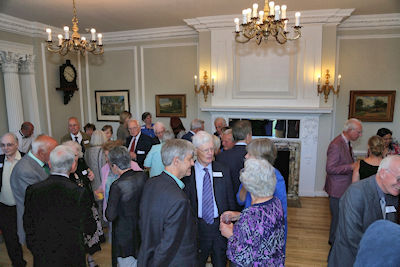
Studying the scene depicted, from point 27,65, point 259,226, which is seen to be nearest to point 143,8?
point 27,65

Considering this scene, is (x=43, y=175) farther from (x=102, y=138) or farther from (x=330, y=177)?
(x=330, y=177)

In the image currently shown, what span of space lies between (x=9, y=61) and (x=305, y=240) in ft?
21.1

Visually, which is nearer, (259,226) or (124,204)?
(259,226)

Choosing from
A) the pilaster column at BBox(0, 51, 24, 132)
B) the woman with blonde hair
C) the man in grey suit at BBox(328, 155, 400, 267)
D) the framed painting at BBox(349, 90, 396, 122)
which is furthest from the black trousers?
the framed painting at BBox(349, 90, 396, 122)

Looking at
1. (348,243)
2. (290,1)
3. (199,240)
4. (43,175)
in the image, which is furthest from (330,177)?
(43,175)

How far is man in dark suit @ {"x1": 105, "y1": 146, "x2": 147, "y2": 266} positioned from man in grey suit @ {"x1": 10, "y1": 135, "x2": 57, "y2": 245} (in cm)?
87

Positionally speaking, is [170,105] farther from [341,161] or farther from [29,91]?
[341,161]

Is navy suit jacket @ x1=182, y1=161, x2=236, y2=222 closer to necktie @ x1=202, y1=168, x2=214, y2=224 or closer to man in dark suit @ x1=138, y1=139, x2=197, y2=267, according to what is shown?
necktie @ x1=202, y1=168, x2=214, y2=224

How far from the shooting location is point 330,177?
11.9 ft

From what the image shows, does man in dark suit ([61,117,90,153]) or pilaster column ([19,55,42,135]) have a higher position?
pilaster column ([19,55,42,135])

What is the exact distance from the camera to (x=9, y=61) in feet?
17.4

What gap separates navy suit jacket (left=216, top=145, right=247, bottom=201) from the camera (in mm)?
2939

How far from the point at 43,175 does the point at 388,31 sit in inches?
259

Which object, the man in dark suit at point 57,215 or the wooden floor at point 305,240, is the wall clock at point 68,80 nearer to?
the wooden floor at point 305,240
